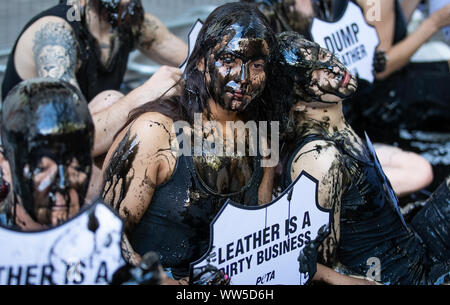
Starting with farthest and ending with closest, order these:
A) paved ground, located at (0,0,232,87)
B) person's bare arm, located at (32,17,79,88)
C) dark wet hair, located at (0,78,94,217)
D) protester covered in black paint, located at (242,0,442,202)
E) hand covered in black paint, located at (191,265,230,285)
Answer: paved ground, located at (0,0,232,87)
protester covered in black paint, located at (242,0,442,202)
person's bare arm, located at (32,17,79,88)
hand covered in black paint, located at (191,265,230,285)
dark wet hair, located at (0,78,94,217)

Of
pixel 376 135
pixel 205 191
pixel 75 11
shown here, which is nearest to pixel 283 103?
pixel 205 191

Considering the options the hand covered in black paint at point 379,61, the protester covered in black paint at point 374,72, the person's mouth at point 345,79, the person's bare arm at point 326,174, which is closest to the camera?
the person's bare arm at point 326,174

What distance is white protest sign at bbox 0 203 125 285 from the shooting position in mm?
1444

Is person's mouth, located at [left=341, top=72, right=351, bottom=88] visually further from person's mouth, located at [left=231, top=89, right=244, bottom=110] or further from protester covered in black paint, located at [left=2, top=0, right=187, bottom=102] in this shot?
protester covered in black paint, located at [left=2, top=0, right=187, bottom=102]

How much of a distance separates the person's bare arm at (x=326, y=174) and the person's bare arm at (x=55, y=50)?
3.50 ft

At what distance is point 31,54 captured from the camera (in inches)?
111

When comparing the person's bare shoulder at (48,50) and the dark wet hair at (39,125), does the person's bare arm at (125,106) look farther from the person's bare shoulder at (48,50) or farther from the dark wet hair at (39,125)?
the dark wet hair at (39,125)

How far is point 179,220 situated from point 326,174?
0.53 meters

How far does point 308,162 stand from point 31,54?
1.42m

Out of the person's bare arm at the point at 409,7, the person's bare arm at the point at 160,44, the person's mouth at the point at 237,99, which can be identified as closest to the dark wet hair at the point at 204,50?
the person's mouth at the point at 237,99

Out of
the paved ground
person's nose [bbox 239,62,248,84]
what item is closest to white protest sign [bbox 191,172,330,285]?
person's nose [bbox 239,62,248,84]

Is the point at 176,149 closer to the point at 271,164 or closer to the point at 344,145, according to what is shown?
the point at 271,164

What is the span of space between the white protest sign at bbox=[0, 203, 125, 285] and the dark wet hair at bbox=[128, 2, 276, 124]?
0.60 metres

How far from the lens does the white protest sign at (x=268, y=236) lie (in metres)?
1.81
